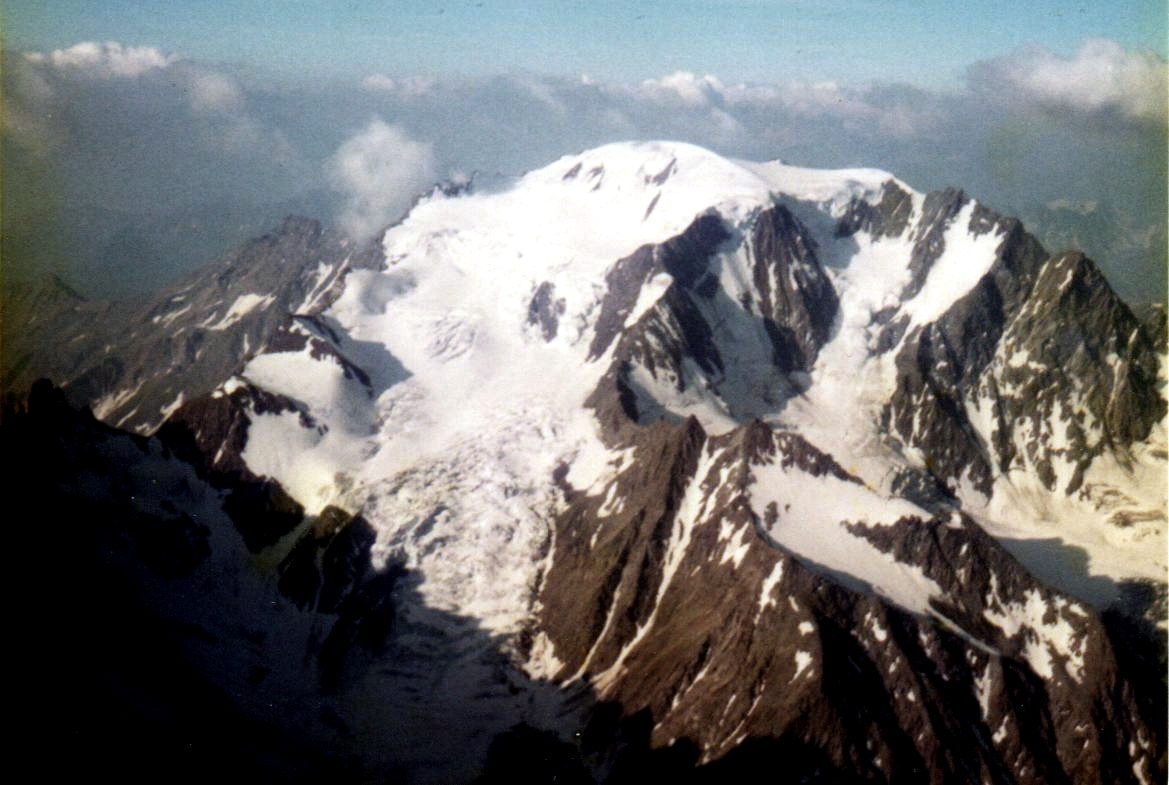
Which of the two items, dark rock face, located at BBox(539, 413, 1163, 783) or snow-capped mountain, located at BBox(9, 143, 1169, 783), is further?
snow-capped mountain, located at BBox(9, 143, 1169, 783)

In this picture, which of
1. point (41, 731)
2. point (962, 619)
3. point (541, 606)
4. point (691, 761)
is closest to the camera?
point (41, 731)

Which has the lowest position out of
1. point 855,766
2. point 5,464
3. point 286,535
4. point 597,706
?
point 855,766

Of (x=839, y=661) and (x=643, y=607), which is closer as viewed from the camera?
(x=839, y=661)

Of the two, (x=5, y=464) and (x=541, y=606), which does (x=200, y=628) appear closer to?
(x=5, y=464)

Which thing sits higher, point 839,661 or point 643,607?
point 643,607

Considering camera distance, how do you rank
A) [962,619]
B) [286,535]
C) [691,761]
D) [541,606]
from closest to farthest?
[691,761]
[962,619]
[541,606]
[286,535]

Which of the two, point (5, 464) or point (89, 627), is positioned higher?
point (5, 464)

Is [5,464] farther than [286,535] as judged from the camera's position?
No

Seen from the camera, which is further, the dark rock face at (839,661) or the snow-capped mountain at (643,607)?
the snow-capped mountain at (643,607)

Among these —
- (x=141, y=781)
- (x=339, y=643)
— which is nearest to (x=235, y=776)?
(x=141, y=781)
